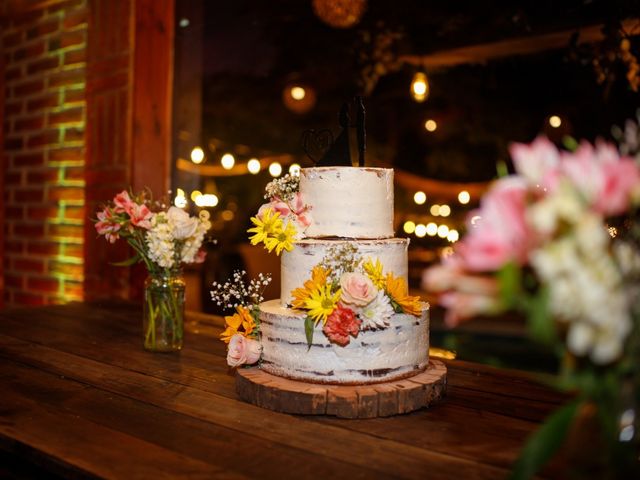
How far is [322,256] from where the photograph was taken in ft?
5.73

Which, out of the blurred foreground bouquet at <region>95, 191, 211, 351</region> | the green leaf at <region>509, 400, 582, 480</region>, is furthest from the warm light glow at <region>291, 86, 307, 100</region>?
the green leaf at <region>509, 400, 582, 480</region>

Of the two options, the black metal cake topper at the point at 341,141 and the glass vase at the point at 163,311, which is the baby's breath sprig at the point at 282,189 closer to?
the black metal cake topper at the point at 341,141

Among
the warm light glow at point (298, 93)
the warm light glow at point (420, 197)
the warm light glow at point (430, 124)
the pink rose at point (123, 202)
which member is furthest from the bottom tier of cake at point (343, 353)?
the warm light glow at point (420, 197)

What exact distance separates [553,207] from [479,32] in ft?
14.3

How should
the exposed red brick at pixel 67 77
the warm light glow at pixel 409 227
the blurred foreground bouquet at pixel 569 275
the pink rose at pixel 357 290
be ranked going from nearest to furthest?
the blurred foreground bouquet at pixel 569 275 → the pink rose at pixel 357 290 → the exposed red brick at pixel 67 77 → the warm light glow at pixel 409 227

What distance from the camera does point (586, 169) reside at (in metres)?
0.76

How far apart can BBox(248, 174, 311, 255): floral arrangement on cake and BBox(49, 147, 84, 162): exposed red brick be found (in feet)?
7.12

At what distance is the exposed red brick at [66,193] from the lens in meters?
3.66

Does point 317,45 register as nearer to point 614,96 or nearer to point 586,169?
point 614,96

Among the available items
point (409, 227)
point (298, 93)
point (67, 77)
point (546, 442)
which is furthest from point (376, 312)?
point (409, 227)

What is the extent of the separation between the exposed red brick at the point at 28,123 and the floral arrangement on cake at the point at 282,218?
2.56 m

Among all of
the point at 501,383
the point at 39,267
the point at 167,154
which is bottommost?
the point at 501,383

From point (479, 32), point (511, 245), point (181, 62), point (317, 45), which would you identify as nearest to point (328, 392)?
point (511, 245)

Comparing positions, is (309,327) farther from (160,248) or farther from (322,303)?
(160,248)
